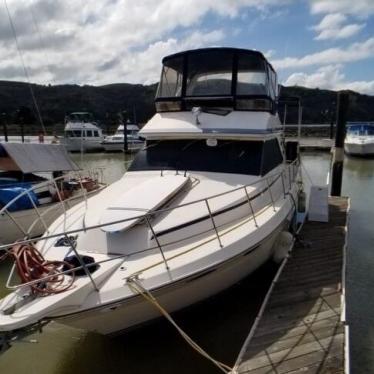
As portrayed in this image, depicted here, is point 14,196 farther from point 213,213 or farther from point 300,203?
point 300,203

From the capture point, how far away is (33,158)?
1066 centimetres

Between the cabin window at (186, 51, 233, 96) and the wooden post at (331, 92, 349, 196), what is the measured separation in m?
7.28

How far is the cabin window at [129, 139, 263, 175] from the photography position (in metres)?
7.18

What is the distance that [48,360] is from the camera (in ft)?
18.1

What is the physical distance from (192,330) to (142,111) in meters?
70.2

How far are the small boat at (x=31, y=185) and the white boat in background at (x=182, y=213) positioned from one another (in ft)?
8.55

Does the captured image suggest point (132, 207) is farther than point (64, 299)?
Yes

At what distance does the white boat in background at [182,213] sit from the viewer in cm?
443

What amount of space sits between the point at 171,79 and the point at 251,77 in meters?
1.64

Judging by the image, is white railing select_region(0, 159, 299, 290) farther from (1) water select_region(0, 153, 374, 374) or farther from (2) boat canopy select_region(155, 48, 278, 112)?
(2) boat canopy select_region(155, 48, 278, 112)

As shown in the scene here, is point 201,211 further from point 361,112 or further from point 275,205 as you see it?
point 361,112

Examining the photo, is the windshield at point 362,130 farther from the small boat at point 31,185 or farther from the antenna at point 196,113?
the antenna at point 196,113

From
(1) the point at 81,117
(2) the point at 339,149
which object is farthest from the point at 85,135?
(2) the point at 339,149

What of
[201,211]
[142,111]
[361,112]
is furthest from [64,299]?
[361,112]
